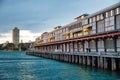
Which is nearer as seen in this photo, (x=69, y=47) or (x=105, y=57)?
(x=105, y=57)

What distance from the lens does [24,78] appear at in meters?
44.1

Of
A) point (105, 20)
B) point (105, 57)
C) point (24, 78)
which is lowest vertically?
point (24, 78)

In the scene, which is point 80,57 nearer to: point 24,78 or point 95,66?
point 95,66

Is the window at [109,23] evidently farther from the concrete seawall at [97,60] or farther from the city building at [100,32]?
the concrete seawall at [97,60]

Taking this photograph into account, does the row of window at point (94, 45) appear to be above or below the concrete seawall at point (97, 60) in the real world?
above

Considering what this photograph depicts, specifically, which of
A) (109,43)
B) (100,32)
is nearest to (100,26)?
(100,32)

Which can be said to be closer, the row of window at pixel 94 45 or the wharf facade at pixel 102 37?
the wharf facade at pixel 102 37

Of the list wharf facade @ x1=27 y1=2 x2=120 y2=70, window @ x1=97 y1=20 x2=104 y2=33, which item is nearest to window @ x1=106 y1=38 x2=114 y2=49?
wharf facade @ x1=27 y1=2 x2=120 y2=70

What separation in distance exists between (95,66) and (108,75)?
42.5 feet

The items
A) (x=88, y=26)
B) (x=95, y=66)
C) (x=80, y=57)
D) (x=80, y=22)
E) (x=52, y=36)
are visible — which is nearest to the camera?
(x=95, y=66)

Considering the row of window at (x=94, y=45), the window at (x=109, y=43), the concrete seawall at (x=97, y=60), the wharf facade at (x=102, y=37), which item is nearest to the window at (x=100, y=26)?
the wharf facade at (x=102, y=37)

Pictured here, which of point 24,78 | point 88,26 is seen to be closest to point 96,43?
point 88,26

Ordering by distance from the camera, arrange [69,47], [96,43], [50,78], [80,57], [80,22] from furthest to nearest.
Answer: [69,47] → [80,22] → [80,57] → [96,43] → [50,78]

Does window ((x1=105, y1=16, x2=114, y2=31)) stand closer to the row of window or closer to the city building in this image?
the city building
